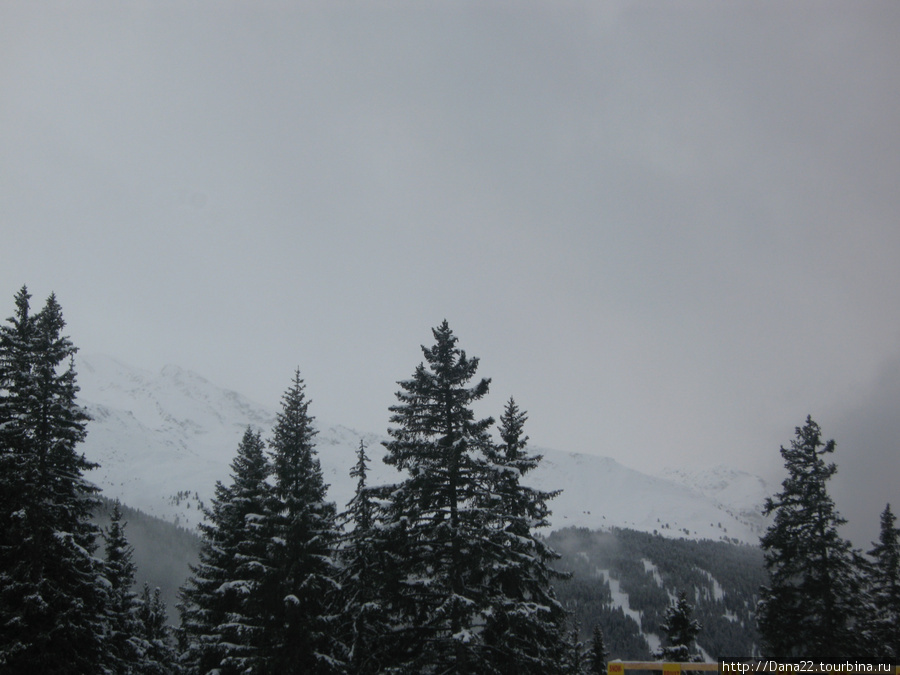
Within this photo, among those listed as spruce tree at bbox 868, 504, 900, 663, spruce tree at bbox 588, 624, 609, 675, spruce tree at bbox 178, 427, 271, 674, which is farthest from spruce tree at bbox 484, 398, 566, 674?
spruce tree at bbox 588, 624, 609, 675

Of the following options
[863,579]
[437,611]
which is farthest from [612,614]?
[437,611]

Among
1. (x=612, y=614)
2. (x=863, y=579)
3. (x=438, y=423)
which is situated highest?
(x=438, y=423)

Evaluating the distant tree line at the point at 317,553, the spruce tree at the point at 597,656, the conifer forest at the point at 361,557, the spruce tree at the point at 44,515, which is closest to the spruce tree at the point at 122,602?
the conifer forest at the point at 361,557

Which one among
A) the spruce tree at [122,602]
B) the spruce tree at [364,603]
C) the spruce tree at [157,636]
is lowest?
the spruce tree at [157,636]

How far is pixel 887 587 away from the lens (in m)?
35.9

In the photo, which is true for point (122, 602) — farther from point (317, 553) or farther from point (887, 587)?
point (887, 587)

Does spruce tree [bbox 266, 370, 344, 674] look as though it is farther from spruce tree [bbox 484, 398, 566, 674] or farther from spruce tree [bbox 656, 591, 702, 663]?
spruce tree [bbox 656, 591, 702, 663]

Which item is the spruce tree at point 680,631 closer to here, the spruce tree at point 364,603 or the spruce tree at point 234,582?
the spruce tree at point 364,603

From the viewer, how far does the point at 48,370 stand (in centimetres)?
2256

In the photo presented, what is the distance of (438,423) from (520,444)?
7715mm

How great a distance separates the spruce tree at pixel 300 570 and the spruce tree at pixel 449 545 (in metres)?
4.08

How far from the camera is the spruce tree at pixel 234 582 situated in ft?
70.4

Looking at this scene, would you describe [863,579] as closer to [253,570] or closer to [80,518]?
[253,570]

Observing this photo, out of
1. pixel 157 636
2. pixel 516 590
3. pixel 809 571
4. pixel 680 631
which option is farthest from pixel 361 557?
pixel 157 636
